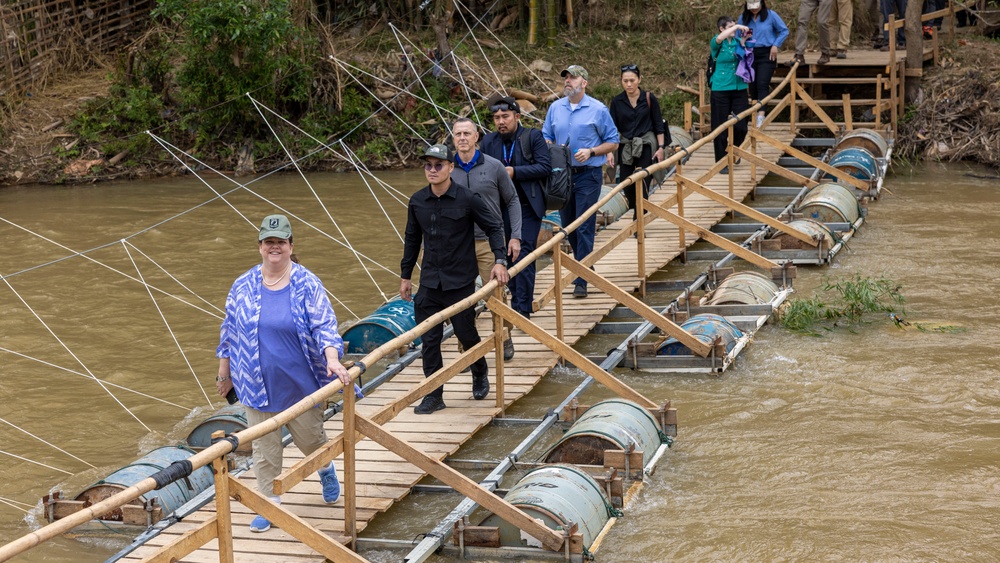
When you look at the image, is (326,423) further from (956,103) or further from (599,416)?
(956,103)

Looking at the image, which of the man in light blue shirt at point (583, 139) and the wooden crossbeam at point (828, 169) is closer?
the man in light blue shirt at point (583, 139)

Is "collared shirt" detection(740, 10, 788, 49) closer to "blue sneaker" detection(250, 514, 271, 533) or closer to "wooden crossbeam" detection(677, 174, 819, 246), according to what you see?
"wooden crossbeam" detection(677, 174, 819, 246)

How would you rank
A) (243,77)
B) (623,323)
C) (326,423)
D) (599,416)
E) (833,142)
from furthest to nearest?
(243,77), (833,142), (623,323), (326,423), (599,416)

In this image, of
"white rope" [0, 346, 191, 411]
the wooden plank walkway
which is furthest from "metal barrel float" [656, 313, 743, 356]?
"white rope" [0, 346, 191, 411]

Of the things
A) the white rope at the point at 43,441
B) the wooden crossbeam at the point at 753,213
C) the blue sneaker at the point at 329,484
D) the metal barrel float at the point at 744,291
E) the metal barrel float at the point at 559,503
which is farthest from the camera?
the wooden crossbeam at the point at 753,213

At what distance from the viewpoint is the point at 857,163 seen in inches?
574

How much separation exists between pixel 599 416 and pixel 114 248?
32.7 ft

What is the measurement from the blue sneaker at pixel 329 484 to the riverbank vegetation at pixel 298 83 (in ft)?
44.1

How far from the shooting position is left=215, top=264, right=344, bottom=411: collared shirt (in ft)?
18.4

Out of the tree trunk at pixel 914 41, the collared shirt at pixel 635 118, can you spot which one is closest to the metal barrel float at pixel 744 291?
the collared shirt at pixel 635 118

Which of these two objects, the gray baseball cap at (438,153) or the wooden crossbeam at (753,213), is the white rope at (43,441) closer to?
the gray baseball cap at (438,153)

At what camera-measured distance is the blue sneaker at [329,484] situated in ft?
20.5

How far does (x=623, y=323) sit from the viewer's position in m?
9.76

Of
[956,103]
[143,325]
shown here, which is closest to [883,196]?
[956,103]
